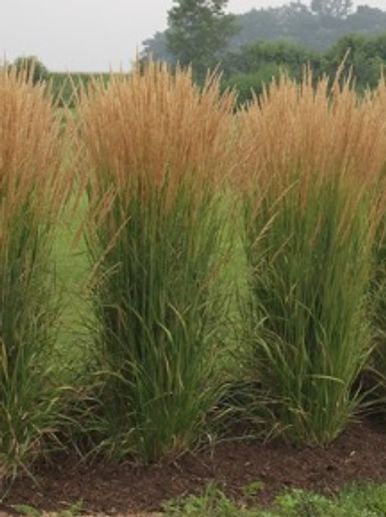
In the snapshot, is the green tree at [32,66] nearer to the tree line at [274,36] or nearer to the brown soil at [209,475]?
the brown soil at [209,475]

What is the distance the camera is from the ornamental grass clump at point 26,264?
12.6 feet

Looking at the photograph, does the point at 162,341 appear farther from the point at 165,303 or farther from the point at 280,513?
the point at 280,513

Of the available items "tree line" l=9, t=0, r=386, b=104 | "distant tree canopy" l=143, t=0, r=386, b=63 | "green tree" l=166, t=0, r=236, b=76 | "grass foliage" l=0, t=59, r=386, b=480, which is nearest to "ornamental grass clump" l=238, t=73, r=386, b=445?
"grass foliage" l=0, t=59, r=386, b=480

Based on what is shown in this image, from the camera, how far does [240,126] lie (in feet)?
15.4

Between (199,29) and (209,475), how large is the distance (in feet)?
174

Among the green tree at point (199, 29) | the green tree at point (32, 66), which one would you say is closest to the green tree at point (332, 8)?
the green tree at point (199, 29)

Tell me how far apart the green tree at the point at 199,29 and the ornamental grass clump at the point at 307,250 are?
4742 cm

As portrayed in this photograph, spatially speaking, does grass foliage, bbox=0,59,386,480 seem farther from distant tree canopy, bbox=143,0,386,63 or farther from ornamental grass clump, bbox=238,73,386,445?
→ distant tree canopy, bbox=143,0,386,63

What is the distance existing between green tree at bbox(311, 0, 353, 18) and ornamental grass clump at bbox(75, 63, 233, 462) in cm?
6818

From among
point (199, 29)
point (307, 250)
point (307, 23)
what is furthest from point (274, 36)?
point (307, 250)

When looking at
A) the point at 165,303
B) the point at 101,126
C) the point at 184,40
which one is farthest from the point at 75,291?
the point at 184,40

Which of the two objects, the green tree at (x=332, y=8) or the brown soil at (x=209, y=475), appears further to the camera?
→ the green tree at (x=332, y=8)

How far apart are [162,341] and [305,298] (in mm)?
749

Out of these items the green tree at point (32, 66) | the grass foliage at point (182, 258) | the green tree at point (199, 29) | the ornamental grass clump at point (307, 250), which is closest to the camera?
the grass foliage at point (182, 258)
